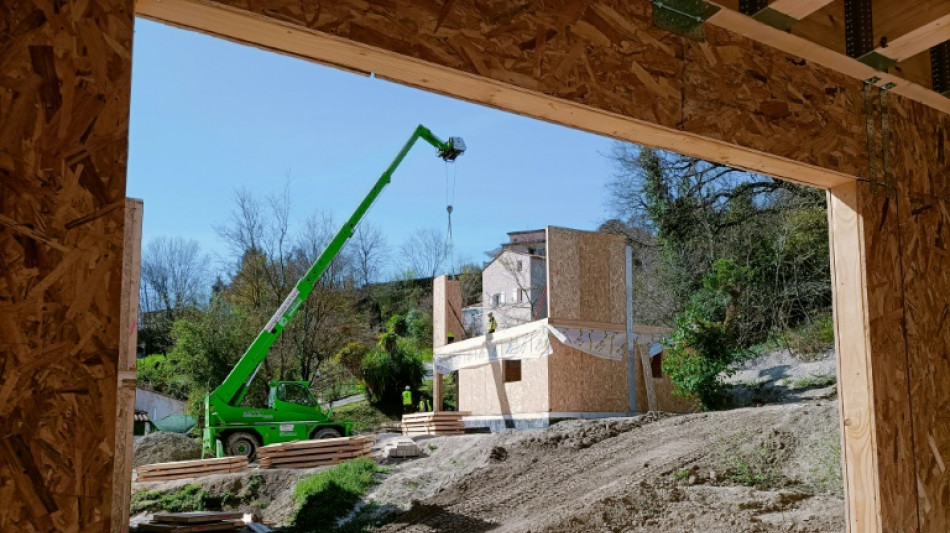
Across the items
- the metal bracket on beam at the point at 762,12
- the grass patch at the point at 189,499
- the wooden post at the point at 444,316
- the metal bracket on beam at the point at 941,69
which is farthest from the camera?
the wooden post at the point at 444,316

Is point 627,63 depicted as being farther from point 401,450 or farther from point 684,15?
point 401,450

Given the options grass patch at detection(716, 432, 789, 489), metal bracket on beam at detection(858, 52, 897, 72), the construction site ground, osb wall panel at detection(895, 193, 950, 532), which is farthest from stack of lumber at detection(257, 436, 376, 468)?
metal bracket on beam at detection(858, 52, 897, 72)

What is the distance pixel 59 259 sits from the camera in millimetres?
2102

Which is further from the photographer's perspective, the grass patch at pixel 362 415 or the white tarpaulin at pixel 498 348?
the grass patch at pixel 362 415

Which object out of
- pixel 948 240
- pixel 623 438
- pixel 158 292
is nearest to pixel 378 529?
pixel 623 438

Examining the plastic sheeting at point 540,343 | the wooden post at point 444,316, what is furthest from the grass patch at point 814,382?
the wooden post at point 444,316

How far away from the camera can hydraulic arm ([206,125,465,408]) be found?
58.8 ft

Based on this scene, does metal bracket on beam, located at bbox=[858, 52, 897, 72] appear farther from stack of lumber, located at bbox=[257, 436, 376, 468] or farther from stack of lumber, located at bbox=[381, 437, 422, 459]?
stack of lumber, located at bbox=[257, 436, 376, 468]

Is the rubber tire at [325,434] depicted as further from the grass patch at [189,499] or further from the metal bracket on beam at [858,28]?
the metal bracket on beam at [858,28]

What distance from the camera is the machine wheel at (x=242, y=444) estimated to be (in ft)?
58.3

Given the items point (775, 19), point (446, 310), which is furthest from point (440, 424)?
point (775, 19)

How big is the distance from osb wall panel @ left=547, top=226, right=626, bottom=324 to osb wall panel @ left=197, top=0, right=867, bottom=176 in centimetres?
1113

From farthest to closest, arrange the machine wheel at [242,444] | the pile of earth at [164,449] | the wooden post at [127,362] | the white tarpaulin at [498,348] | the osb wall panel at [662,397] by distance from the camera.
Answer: the pile of earth at [164,449] → the machine wheel at [242,444] → the osb wall panel at [662,397] → the white tarpaulin at [498,348] → the wooden post at [127,362]

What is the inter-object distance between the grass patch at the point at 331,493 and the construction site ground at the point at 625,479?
32 centimetres
